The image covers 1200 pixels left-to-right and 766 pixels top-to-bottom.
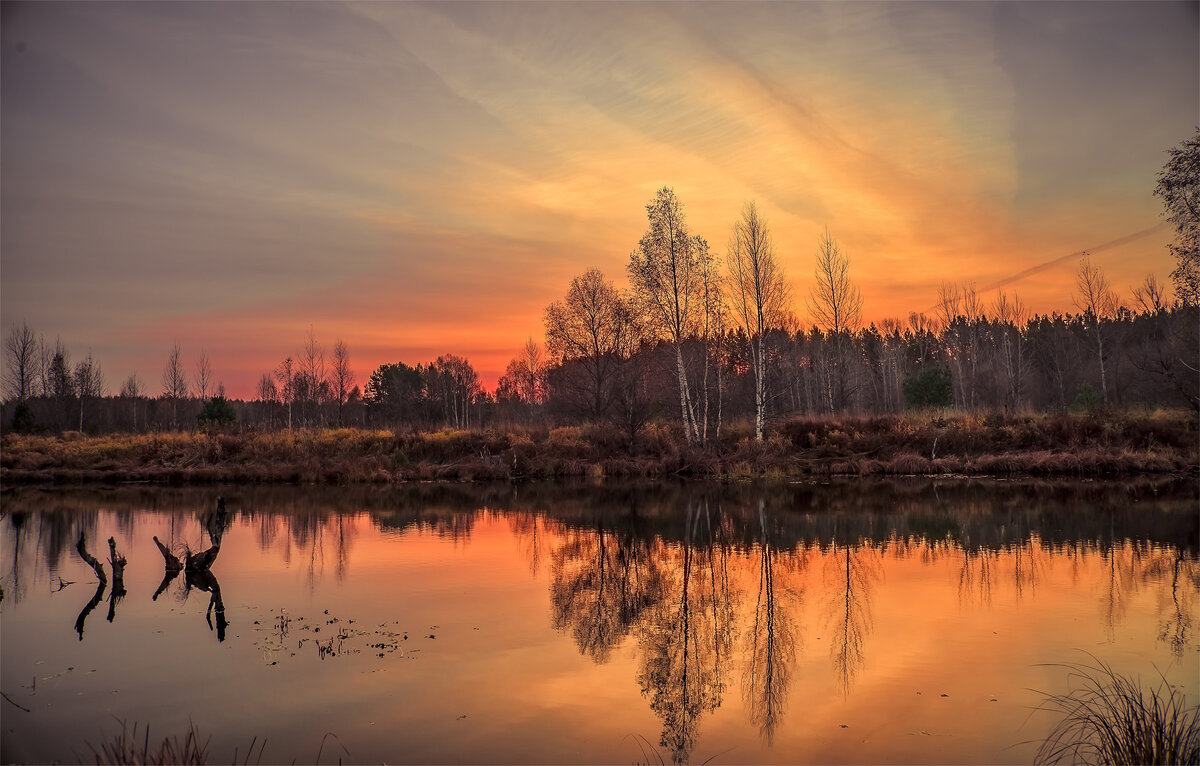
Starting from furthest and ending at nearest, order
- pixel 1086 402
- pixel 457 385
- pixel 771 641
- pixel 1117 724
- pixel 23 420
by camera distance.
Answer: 1. pixel 457 385
2. pixel 23 420
3. pixel 1086 402
4. pixel 771 641
5. pixel 1117 724

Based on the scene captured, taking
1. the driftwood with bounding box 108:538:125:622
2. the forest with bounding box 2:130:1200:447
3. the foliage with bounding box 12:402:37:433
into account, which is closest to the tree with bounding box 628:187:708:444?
the forest with bounding box 2:130:1200:447

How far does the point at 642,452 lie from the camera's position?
125 ft

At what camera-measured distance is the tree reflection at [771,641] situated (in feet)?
25.4

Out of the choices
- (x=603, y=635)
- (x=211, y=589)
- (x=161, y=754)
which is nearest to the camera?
(x=161, y=754)

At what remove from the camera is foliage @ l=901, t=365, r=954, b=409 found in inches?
1902

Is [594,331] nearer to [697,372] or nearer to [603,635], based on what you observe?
[697,372]

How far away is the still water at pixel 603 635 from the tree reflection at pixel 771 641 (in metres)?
0.05

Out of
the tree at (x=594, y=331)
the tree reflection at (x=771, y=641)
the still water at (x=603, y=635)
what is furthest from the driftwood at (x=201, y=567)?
the tree at (x=594, y=331)

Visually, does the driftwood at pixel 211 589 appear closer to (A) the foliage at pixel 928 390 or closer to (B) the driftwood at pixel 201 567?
(B) the driftwood at pixel 201 567

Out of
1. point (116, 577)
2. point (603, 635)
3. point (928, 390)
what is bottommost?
point (603, 635)

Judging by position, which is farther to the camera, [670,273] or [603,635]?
[670,273]

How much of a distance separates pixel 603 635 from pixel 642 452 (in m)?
27.7

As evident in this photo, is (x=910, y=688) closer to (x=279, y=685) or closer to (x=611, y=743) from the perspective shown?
(x=611, y=743)

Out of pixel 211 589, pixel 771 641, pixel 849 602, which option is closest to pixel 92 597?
pixel 211 589
